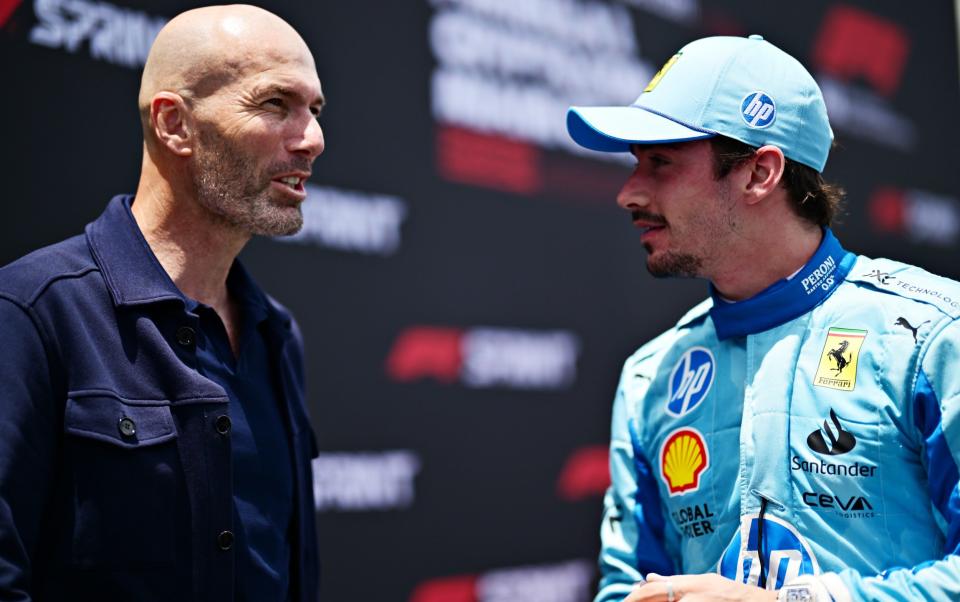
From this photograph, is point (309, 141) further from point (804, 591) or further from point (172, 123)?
point (804, 591)

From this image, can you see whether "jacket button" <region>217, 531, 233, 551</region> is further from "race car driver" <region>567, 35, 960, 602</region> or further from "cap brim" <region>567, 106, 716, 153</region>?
"cap brim" <region>567, 106, 716, 153</region>

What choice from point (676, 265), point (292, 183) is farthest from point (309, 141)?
point (676, 265)

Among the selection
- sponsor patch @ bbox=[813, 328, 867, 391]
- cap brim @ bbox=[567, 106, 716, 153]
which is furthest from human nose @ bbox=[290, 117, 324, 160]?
sponsor patch @ bbox=[813, 328, 867, 391]

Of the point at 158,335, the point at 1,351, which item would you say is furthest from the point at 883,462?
the point at 1,351

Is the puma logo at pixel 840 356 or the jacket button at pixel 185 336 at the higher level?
the puma logo at pixel 840 356

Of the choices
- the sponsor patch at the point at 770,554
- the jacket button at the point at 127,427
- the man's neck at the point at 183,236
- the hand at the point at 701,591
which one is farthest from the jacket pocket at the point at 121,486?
the sponsor patch at the point at 770,554

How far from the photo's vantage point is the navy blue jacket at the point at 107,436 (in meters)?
1.24

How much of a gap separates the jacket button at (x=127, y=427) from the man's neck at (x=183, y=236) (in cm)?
24

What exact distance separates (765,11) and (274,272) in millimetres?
2062

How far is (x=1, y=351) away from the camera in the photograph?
1243 millimetres

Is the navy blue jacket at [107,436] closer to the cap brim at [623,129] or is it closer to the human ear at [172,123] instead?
the human ear at [172,123]

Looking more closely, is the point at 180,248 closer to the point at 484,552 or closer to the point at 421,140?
the point at 421,140

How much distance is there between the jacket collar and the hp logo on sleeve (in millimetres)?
669

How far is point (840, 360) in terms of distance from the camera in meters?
1.34
